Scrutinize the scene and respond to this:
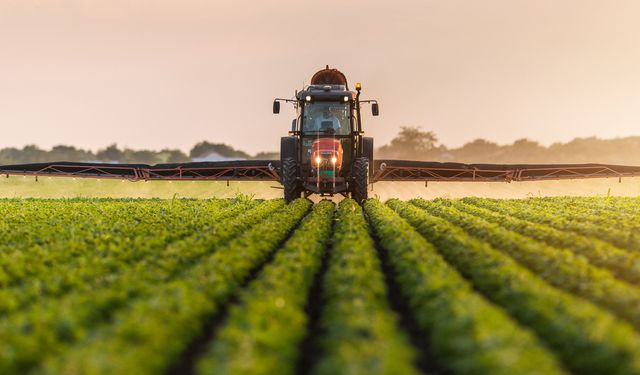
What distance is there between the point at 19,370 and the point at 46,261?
14.2ft

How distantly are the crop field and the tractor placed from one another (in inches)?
313

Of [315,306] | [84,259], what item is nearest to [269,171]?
[84,259]

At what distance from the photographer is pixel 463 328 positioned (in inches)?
224

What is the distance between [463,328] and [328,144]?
14446 millimetres

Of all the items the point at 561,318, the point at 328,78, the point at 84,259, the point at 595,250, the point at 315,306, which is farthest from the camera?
the point at 328,78

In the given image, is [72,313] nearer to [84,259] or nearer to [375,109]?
[84,259]

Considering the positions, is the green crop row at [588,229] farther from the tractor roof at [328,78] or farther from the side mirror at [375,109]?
the tractor roof at [328,78]

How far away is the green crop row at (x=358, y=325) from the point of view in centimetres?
473

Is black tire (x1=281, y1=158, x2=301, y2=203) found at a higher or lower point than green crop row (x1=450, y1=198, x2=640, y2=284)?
higher

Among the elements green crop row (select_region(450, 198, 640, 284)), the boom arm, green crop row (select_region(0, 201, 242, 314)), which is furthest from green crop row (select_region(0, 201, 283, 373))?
the boom arm

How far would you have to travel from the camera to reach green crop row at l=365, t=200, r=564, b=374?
4793mm

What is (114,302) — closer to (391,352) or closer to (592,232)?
(391,352)

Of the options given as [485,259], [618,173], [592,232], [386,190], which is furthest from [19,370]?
[618,173]

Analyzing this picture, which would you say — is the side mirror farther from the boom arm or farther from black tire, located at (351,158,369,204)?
the boom arm
